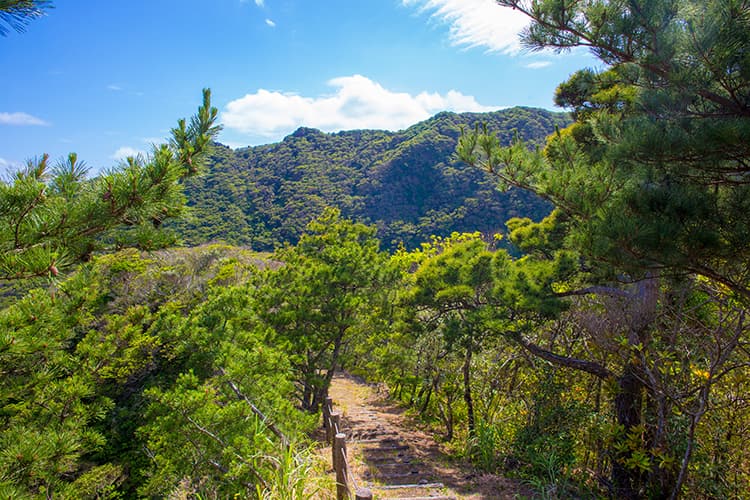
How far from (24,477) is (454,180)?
35988 mm

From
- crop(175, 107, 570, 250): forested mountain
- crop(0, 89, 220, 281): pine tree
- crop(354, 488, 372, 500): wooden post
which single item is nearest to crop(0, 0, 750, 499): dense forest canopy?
crop(0, 89, 220, 281): pine tree

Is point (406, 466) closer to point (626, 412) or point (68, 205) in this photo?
point (626, 412)

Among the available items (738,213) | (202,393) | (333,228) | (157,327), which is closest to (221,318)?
(157,327)

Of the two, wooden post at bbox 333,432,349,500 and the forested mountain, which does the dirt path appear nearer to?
wooden post at bbox 333,432,349,500

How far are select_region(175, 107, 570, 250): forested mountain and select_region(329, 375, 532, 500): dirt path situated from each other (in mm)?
22840

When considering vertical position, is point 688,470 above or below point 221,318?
below

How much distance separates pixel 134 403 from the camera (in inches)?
226

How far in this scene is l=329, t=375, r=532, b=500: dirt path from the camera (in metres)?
4.25

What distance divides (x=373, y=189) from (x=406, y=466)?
35.8 metres

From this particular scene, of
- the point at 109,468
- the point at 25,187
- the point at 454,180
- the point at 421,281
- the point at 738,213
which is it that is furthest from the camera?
the point at 454,180

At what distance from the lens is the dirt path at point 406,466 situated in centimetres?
425

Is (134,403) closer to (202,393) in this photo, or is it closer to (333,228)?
(202,393)

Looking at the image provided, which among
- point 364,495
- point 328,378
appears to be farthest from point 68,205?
point 328,378

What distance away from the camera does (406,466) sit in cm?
539
